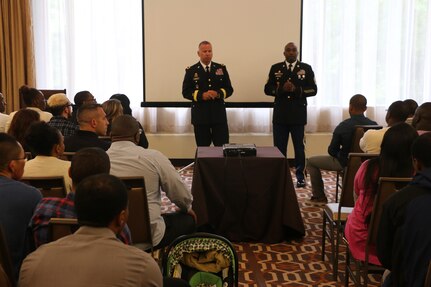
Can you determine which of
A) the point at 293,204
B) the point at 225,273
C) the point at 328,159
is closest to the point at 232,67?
the point at 328,159

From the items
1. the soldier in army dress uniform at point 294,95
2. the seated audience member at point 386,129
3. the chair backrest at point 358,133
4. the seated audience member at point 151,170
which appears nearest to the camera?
the seated audience member at point 151,170

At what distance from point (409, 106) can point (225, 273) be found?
308cm

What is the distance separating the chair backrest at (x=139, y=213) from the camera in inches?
Answer: 127

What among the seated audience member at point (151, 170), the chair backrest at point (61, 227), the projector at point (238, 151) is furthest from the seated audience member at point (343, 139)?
the chair backrest at point (61, 227)

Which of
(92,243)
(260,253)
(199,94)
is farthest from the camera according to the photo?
(199,94)

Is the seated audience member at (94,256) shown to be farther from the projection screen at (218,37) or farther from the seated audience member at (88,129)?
the projection screen at (218,37)

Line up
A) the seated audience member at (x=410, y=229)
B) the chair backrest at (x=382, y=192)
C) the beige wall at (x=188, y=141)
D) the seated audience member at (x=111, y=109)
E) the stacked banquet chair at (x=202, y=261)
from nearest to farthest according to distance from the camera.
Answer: the seated audience member at (x=410, y=229) → the stacked banquet chair at (x=202, y=261) → the chair backrest at (x=382, y=192) → the seated audience member at (x=111, y=109) → the beige wall at (x=188, y=141)

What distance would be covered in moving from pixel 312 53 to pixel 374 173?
15.8 ft

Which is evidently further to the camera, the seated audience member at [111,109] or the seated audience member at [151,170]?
the seated audience member at [111,109]

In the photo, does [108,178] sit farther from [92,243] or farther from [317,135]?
[317,135]

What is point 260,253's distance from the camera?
4.60 meters

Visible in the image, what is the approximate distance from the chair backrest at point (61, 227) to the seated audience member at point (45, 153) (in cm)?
106

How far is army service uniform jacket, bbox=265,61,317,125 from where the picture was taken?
6.66 metres

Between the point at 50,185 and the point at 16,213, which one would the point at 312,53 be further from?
the point at 16,213
